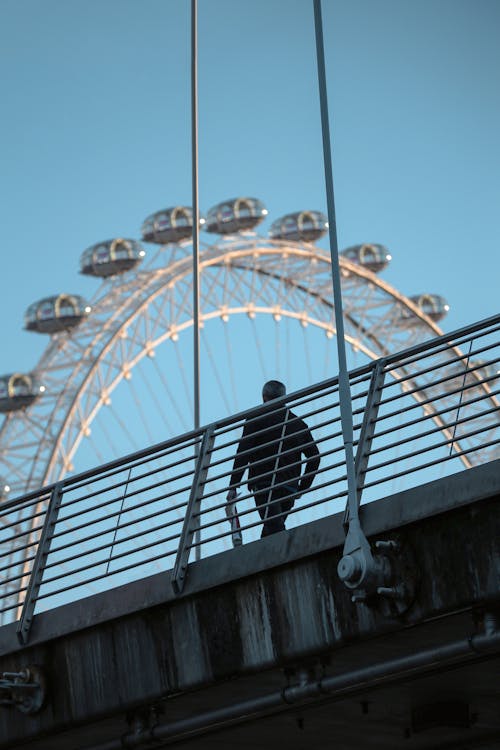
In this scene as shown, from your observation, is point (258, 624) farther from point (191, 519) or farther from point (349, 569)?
point (349, 569)

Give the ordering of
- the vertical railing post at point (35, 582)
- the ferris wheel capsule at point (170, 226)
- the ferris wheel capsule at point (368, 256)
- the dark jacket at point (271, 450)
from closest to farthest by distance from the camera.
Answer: the dark jacket at point (271, 450) → the vertical railing post at point (35, 582) → the ferris wheel capsule at point (170, 226) → the ferris wheel capsule at point (368, 256)

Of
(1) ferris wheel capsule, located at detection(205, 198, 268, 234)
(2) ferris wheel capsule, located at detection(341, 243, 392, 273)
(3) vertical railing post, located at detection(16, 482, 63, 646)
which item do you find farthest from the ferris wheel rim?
(3) vertical railing post, located at detection(16, 482, 63, 646)

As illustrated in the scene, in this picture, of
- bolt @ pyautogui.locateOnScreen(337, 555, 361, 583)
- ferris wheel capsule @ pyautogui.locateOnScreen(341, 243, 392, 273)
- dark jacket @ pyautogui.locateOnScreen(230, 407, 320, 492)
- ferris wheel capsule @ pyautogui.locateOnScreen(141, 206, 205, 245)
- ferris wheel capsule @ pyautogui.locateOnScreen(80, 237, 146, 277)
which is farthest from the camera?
ferris wheel capsule @ pyautogui.locateOnScreen(341, 243, 392, 273)

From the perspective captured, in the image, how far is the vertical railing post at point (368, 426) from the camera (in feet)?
44.9

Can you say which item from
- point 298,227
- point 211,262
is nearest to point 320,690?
point 211,262

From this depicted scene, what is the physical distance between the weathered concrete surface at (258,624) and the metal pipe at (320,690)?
205 mm

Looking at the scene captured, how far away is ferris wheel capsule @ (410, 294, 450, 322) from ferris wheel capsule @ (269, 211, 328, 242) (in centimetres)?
1152

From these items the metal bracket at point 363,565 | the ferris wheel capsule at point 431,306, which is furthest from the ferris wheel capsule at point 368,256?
the metal bracket at point 363,565

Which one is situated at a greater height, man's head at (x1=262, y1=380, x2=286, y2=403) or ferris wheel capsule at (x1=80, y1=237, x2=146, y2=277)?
ferris wheel capsule at (x1=80, y1=237, x2=146, y2=277)

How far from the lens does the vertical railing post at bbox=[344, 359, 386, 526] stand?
44.9ft

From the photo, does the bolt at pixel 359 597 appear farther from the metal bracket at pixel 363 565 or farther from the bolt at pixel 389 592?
the bolt at pixel 389 592

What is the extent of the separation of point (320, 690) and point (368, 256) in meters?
53.3

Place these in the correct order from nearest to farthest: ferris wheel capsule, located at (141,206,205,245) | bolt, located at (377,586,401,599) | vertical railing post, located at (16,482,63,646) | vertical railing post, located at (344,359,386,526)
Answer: bolt, located at (377,586,401,599) < vertical railing post, located at (344,359,386,526) < vertical railing post, located at (16,482,63,646) < ferris wheel capsule, located at (141,206,205,245)

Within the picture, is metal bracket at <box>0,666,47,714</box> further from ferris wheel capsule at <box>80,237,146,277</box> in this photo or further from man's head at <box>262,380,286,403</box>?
ferris wheel capsule at <box>80,237,146,277</box>
